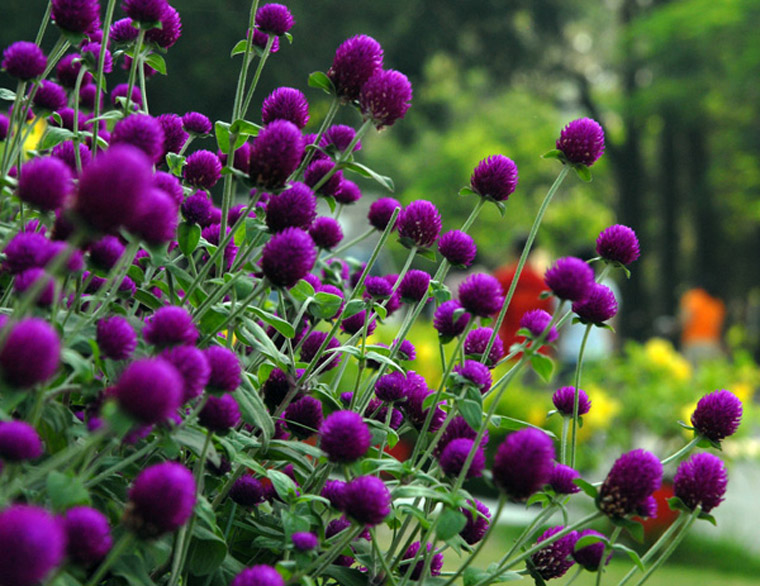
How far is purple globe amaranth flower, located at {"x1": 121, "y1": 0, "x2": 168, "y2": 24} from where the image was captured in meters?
1.58

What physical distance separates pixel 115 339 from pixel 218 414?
0.15 metres

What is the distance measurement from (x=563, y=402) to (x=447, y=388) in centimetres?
40

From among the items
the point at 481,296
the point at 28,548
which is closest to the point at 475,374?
the point at 481,296

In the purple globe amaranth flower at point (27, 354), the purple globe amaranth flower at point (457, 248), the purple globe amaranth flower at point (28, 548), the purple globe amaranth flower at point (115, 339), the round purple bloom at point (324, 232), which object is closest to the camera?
the purple globe amaranth flower at point (28, 548)

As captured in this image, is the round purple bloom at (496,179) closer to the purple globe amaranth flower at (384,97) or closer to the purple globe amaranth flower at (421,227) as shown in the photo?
the purple globe amaranth flower at (421,227)

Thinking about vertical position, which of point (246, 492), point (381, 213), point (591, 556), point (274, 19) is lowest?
point (246, 492)

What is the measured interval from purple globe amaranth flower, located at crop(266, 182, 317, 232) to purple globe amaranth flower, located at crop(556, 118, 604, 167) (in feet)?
1.82

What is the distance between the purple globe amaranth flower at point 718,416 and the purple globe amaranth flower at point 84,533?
1.01 metres

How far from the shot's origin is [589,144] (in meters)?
1.73

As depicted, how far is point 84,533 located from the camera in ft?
3.16

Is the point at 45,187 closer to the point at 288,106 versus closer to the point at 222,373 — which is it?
the point at 222,373

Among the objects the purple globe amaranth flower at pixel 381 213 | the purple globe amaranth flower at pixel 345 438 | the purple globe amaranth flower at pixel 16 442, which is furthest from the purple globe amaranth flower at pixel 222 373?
the purple globe amaranth flower at pixel 381 213

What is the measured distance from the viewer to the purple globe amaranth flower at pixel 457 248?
5.78 ft

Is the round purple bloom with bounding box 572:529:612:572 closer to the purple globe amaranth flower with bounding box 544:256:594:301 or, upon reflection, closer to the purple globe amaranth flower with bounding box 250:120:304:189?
the purple globe amaranth flower with bounding box 544:256:594:301
